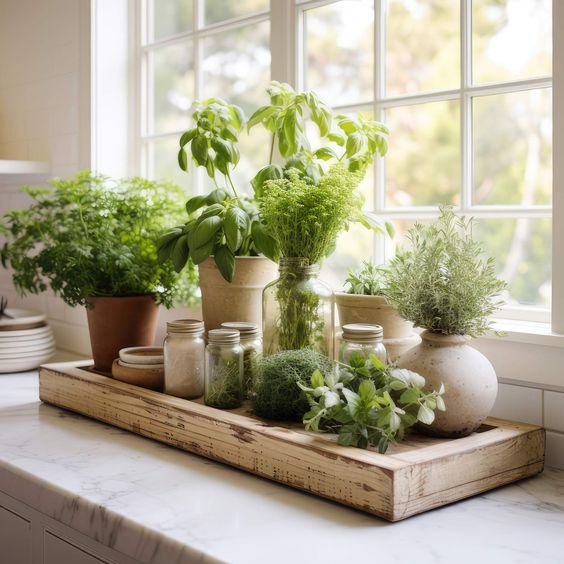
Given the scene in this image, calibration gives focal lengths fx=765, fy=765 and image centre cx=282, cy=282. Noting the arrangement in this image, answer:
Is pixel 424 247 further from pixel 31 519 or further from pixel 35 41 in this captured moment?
pixel 35 41

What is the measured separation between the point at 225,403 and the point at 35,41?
181cm

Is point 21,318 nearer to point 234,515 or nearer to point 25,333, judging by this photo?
point 25,333

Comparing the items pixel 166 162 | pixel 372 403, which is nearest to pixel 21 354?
pixel 166 162

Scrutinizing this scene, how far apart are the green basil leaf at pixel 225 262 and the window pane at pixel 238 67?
0.83 meters

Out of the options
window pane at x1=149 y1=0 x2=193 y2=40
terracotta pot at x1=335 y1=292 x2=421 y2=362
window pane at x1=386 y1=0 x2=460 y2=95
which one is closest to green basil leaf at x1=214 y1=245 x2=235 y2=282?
terracotta pot at x1=335 y1=292 x2=421 y2=362

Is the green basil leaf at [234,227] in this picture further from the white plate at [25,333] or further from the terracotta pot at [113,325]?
the white plate at [25,333]

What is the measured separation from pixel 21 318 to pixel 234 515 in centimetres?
145

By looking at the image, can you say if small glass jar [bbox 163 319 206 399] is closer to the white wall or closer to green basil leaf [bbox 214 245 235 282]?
green basil leaf [bbox 214 245 235 282]

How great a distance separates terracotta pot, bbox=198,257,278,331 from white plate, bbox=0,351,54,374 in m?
0.84

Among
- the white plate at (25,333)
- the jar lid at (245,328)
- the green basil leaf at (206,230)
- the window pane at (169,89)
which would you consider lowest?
the white plate at (25,333)

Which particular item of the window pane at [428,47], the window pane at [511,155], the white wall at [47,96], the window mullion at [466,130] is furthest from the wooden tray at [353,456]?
the window pane at [511,155]

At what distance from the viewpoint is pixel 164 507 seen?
3.79 feet

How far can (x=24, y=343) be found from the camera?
7.57 feet

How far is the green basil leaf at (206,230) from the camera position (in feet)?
5.28
